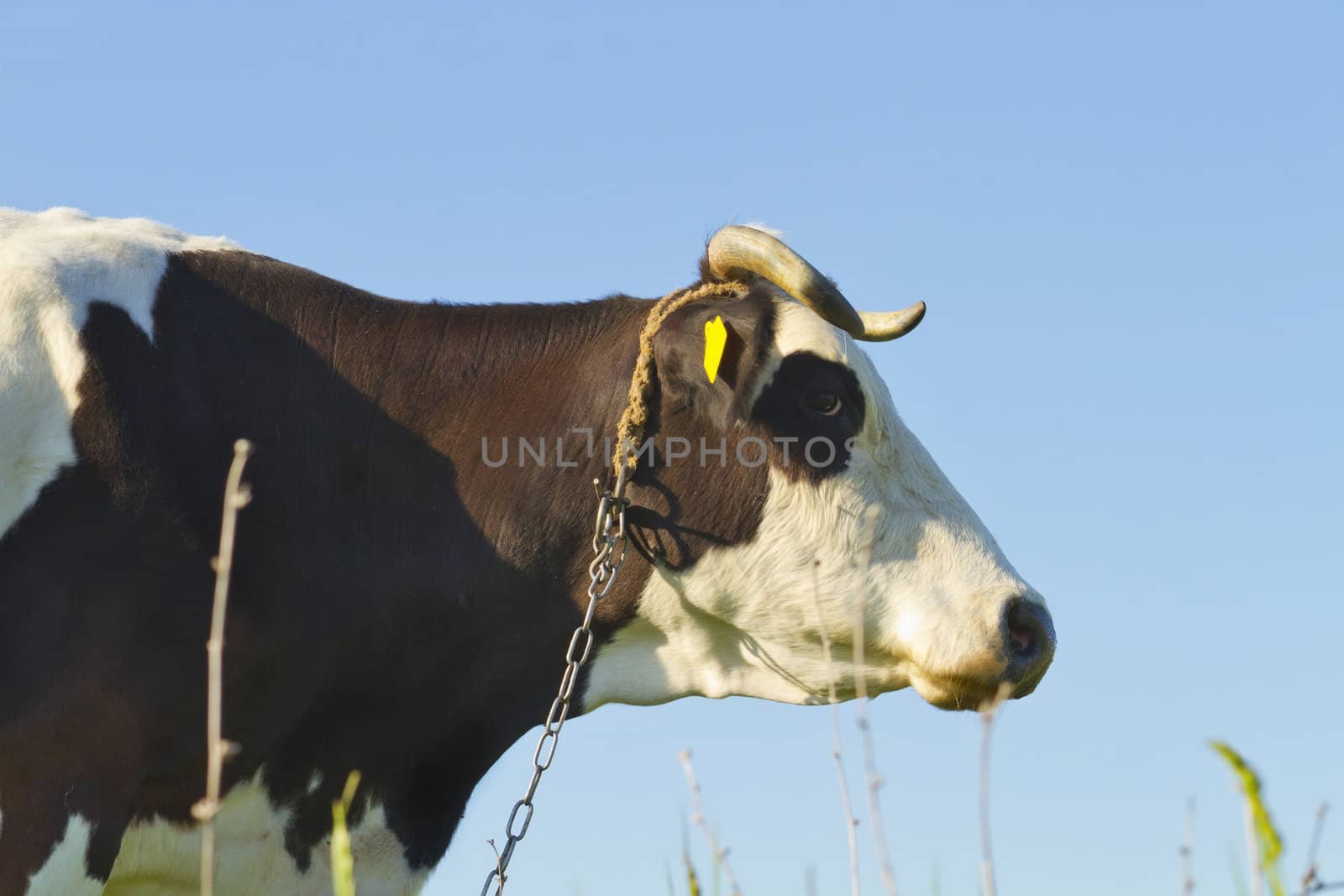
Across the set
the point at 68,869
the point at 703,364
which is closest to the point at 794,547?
the point at 703,364

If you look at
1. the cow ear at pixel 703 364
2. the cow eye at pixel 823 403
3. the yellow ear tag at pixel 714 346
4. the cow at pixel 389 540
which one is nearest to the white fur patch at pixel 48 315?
the cow at pixel 389 540

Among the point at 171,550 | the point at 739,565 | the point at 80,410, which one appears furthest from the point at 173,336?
the point at 739,565

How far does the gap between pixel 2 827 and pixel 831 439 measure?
2.97 meters

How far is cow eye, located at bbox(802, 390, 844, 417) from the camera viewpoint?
5363 millimetres

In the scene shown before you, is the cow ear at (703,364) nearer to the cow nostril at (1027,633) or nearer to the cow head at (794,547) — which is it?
the cow head at (794,547)

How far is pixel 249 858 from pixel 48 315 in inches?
73.0

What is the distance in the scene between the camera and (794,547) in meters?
5.23

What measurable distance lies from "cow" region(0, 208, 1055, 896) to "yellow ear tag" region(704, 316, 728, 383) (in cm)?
2

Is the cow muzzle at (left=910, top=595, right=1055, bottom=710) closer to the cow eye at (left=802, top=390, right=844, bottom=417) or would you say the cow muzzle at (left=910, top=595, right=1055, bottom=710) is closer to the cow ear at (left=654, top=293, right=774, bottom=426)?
the cow eye at (left=802, top=390, right=844, bottom=417)

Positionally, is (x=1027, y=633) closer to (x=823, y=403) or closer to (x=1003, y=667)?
(x=1003, y=667)

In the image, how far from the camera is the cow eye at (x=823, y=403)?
5.36 m

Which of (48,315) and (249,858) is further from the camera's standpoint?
(249,858)

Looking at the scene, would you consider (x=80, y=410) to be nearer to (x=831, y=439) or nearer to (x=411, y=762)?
(x=411, y=762)

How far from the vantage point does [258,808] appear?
15.5 ft
